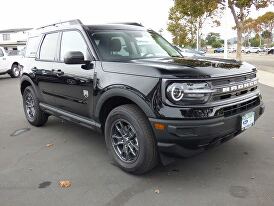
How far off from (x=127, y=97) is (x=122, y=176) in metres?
0.99

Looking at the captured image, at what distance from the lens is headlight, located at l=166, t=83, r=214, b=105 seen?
11.5ft

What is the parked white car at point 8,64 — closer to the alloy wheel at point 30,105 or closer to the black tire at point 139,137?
the alloy wheel at point 30,105

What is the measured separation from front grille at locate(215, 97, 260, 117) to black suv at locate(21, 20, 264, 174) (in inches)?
0.4

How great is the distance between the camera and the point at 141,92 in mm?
3744

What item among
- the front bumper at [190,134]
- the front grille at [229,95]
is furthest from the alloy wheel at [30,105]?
the front grille at [229,95]

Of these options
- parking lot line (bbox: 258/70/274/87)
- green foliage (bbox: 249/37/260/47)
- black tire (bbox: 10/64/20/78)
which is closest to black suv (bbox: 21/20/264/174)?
parking lot line (bbox: 258/70/274/87)

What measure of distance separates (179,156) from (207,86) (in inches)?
32.0

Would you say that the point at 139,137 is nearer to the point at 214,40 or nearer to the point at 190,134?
the point at 190,134

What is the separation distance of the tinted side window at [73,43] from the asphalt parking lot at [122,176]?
4.77ft

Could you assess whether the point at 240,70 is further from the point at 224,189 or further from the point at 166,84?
the point at 224,189

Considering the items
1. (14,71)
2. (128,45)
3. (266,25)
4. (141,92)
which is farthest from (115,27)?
(266,25)

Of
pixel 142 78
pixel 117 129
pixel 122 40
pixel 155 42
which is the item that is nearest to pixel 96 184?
pixel 117 129

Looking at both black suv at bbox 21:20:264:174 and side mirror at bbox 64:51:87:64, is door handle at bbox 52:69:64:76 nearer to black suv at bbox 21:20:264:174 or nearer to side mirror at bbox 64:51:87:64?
black suv at bbox 21:20:264:174

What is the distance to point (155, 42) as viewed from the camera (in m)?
5.36
